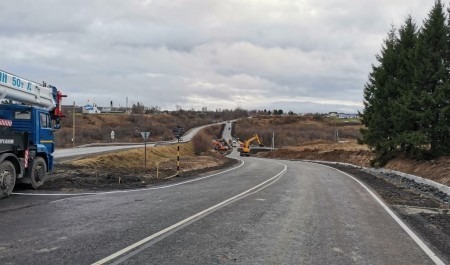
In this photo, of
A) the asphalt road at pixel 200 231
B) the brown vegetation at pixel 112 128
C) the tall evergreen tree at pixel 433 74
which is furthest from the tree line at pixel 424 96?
the brown vegetation at pixel 112 128

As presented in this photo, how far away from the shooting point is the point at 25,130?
1580cm

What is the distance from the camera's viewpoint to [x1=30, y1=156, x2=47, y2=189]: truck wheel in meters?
15.8

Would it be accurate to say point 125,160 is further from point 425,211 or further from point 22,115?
point 425,211

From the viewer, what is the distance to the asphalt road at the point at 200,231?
7.04 meters

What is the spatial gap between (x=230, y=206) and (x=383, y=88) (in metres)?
23.9

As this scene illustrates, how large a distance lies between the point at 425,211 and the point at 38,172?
12845 mm

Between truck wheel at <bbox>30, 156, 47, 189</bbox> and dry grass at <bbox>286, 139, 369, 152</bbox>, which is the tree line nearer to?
truck wheel at <bbox>30, 156, 47, 189</bbox>

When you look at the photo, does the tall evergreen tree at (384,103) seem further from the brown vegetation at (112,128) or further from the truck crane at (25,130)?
the brown vegetation at (112,128)

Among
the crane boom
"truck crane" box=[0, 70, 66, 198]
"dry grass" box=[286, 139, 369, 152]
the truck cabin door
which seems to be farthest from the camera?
"dry grass" box=[286, 139, 369, 152]

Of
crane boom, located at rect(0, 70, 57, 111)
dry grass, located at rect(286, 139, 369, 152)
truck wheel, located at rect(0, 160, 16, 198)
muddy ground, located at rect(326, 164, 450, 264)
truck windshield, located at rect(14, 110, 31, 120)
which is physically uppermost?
crane boom, located at rect(0, 70, 57, 111)

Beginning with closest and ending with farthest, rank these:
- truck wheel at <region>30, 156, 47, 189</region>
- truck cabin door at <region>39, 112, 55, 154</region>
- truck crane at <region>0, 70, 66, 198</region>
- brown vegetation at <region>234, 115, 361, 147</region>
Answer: truck crane at <region>0, 70, 66, 198</region> → truck wheel at <region>30, 156, 47, 189</region> → truck cabin door at <region>39, 112, 55, 154</region> → brown vegetation at <region>234, 115, 361, 147</region>

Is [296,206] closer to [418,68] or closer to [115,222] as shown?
[115,222]

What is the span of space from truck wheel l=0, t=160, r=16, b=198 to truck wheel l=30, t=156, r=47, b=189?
1.58 metres

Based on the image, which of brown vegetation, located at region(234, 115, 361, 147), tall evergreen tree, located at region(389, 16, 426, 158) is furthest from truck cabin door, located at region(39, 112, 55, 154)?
brown vegetation, located at region(234, 115, 361, 147)
